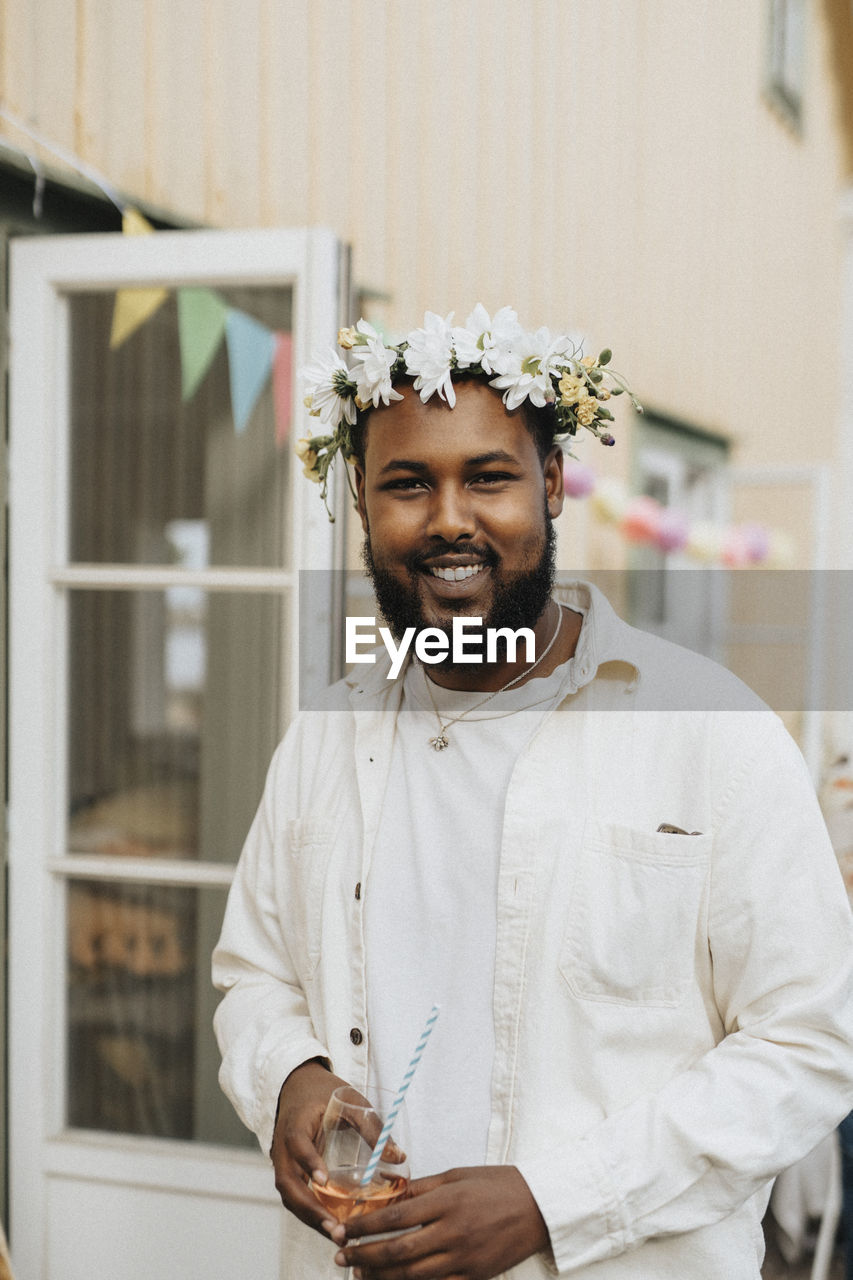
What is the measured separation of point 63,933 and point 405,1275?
4.01 feet

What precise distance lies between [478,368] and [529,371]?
0.19ft

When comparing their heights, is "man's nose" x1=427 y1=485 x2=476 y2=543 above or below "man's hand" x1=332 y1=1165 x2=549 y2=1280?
above

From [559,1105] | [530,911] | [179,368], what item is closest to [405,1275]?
[559,1105]

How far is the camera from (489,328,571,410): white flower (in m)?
1.24

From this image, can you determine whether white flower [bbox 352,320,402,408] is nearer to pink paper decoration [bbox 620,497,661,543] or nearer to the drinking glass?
the drinking glass

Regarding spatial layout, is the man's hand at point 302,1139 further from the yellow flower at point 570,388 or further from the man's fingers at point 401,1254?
the yellow flower at point 570,388

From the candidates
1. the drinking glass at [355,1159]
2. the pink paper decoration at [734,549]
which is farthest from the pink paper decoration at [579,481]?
the drinking glass at [355,1159]

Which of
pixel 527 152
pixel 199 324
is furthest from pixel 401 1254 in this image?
pixel 527 152

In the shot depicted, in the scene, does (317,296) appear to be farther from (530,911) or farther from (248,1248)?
(248,1248)

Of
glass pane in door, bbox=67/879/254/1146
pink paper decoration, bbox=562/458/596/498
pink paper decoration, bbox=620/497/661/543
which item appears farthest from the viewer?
pink paper decoration, bbox=620/497/661/543

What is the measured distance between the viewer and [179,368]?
7.08 ft

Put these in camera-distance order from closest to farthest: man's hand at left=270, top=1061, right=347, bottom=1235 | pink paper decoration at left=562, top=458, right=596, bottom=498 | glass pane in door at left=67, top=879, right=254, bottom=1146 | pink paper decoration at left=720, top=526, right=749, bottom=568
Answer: man's hand at left=270, top=1061, right=347, bottom=1235 < glass pane in door at left=67, top=879, right=254, bottom=1146 < pink paper decoration at left=562, top=458, right=596, bottom=498 < pink paper decoration at left=720, top=526, right=749, bottom=568

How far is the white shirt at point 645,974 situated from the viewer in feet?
3.67

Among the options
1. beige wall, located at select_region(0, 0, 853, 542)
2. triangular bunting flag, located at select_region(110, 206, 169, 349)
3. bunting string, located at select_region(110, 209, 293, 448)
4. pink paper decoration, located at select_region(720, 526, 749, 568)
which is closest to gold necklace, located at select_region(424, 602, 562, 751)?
bunting string, located at select_region(110, 209, 293, 448)
